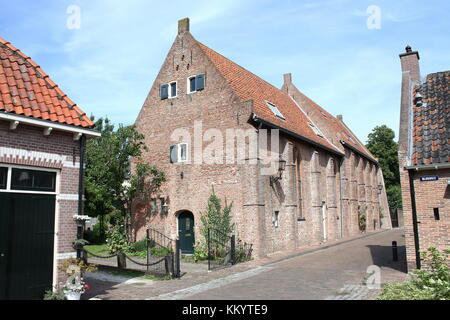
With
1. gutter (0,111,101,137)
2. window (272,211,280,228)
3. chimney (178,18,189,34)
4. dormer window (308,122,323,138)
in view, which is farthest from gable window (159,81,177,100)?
gutter (0,111,101,137)

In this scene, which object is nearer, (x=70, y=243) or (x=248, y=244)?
(x=70, y=243)

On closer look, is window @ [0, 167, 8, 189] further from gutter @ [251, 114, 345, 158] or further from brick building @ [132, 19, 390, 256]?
gutter @ [251, 114, 345, 158]

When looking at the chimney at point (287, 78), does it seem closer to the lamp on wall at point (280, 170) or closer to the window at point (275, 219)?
the lamp on wall at point (280, 170)

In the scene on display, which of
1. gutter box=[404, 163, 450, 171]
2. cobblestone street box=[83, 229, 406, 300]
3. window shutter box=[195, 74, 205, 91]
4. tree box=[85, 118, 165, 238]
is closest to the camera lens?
cobblestone street box=[83, 229, 406, 300]

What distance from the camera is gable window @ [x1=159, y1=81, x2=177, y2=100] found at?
21703 millimetres

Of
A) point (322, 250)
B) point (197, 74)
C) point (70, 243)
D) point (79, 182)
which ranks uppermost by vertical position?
point (197, 74)

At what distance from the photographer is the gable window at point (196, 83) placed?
20.3 m

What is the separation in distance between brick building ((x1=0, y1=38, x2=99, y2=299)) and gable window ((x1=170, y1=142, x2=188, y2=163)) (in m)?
10.5

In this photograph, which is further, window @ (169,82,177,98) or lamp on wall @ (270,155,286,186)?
window @ (169,82,177,98)

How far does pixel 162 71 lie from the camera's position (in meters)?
22.3
